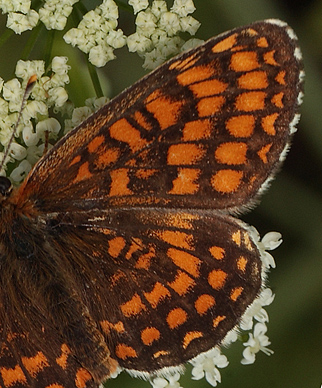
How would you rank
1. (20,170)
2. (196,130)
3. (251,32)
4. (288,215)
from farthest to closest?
(288,215) < (20,170) < (196,130) < (251,32)

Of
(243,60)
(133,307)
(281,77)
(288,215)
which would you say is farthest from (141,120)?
(288,215)

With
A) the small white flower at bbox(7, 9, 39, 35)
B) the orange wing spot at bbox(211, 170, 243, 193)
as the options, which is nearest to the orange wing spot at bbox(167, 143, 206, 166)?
the orange wing spot at bbox(211, 170, 243, 193)

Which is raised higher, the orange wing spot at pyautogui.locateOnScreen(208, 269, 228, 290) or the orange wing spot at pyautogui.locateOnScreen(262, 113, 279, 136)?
the orange wing spot at pyautogui.locateOnScreen(262, 113, 279, 136)

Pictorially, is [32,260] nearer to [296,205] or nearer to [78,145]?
[78,145]


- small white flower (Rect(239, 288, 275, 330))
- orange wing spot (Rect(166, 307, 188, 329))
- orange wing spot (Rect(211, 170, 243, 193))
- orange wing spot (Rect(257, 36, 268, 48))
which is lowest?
small white flower (Rect(239, 288, 275, 330))

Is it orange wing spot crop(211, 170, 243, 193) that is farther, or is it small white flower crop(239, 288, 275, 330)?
small white flower crop(239, 288, 275, 330)

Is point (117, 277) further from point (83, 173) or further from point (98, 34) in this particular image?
point (98, 34)

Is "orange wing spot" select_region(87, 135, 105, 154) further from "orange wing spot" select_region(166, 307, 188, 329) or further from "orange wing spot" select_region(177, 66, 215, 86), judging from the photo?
"orange wing spot" select_region(166, 307, 188, 329)

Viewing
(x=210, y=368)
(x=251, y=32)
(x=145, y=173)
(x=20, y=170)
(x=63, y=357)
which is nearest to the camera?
(x=251, y=32)
